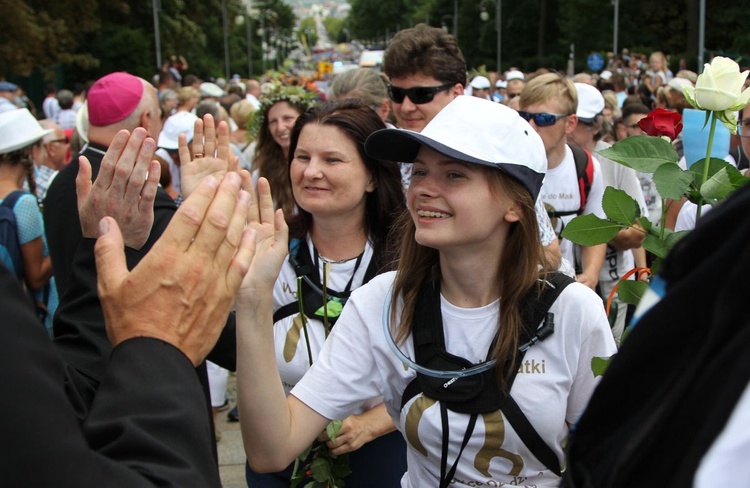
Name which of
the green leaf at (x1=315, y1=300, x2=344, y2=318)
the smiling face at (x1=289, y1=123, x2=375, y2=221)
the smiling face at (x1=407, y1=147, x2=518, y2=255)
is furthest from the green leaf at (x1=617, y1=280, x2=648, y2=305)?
the smiling face at (x1=289, y1=123, x2=375, y2=221)

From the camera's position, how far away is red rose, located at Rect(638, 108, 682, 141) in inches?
95.3

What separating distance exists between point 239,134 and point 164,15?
3471 cm

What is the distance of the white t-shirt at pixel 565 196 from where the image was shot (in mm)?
4895

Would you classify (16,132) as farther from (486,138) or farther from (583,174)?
(486,138)

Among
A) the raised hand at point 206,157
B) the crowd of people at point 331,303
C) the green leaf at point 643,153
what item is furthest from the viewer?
the raised hand at point 206,157

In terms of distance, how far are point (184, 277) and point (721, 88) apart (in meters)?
1.47

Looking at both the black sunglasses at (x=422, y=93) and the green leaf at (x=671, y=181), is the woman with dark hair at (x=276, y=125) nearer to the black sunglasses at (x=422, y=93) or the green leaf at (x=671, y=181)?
the black sunglasses at (x=422, y=93)

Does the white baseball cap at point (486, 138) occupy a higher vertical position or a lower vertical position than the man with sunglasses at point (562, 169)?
higher

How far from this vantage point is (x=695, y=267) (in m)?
0.98

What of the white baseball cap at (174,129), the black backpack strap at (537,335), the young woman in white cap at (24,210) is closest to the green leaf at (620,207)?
the black backpack strap at (537,335)

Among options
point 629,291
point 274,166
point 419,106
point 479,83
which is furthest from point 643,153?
point 479,83

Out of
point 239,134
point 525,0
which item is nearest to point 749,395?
point 239,134

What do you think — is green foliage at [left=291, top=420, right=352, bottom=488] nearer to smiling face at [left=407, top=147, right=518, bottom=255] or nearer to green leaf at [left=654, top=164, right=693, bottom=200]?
smiling face at [left=407, top=147, right=518, bottom=255]

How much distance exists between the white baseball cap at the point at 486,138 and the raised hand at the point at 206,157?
0.55 meters
